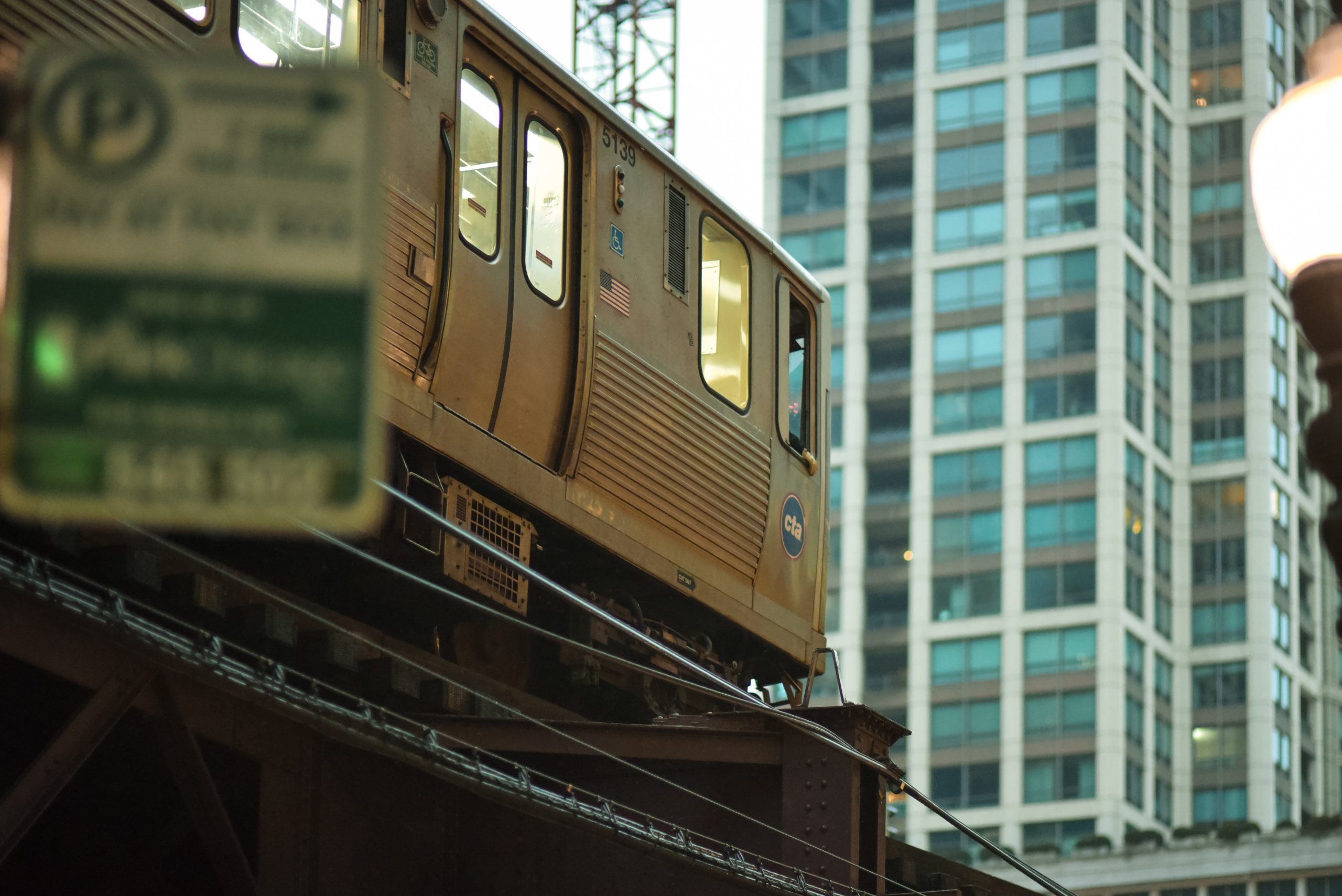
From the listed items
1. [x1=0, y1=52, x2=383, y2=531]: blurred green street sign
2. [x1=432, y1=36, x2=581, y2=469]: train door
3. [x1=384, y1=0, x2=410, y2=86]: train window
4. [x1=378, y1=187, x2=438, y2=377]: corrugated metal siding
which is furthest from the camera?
[x1=432, y1=36, x2=581, y2=469]: train door

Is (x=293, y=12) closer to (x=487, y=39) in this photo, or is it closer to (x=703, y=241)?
(x=487, y=39)

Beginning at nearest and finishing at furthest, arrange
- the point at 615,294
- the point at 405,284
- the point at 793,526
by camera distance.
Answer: the point at 405,284
the point at 615,294
the point at 793,526

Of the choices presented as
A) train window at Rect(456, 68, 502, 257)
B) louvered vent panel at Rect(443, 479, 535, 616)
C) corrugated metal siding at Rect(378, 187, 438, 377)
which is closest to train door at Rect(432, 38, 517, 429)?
train window at Rect(456, 68, 502, 257)

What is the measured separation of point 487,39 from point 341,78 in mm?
8714

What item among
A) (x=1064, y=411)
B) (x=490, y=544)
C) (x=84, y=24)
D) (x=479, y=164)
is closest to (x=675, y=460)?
(x=490, y=544)

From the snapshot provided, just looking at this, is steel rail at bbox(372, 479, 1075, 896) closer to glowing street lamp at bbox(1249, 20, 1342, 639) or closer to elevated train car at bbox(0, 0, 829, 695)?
elevated train car at bbox(0, 0, 829, 695)

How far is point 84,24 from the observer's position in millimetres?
8219

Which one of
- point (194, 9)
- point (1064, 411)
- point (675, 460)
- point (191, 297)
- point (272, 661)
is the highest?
point (1064, 411)

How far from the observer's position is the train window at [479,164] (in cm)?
1055

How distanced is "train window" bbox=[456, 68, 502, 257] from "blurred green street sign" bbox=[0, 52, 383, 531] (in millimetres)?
8104

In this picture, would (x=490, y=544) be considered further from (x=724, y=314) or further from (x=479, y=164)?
(x=724, y=314)

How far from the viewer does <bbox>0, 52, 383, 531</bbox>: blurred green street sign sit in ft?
7.24

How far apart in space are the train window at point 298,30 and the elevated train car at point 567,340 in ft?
0.04

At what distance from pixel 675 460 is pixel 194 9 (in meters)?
4.43
